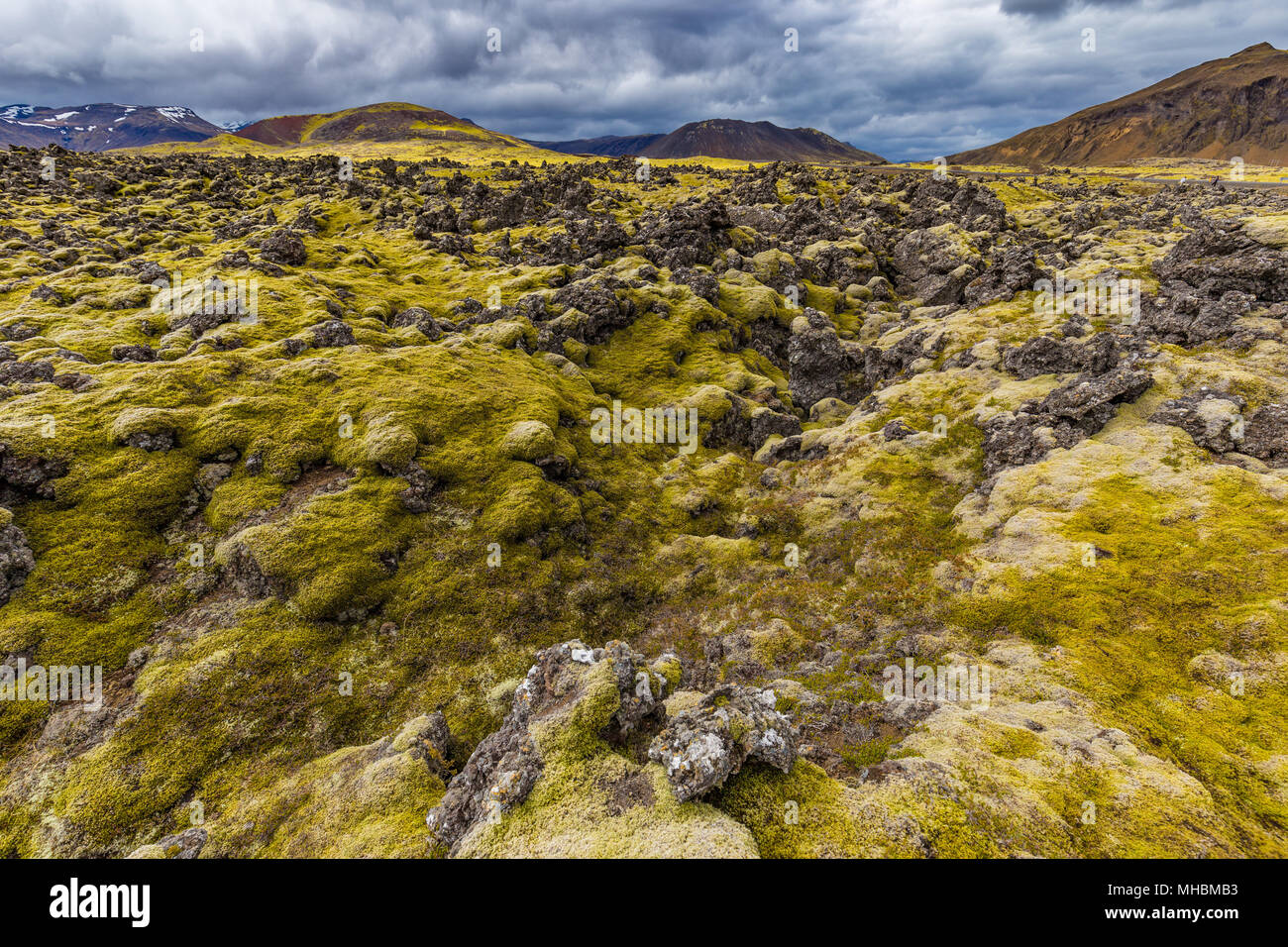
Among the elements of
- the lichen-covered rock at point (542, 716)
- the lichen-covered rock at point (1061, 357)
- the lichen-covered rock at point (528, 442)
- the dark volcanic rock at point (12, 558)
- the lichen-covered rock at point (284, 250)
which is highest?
the lichen-covered rock at point (284, 250)

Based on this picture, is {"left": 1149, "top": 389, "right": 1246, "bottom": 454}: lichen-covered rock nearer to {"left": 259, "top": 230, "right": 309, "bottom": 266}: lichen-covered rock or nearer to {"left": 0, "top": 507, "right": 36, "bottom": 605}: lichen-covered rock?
{"left": 0, "top": 507, "right": 36, "bottom": 605}: lichen-covered rock

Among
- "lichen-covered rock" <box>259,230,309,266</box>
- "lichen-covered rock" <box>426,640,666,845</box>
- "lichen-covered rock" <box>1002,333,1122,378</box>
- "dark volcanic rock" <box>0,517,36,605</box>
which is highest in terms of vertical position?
"lichen-covered rock" <box>259,230,309,266</box>

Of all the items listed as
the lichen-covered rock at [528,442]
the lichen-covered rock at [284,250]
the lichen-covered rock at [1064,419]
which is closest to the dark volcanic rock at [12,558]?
the lichen-covered rock at [528,442]

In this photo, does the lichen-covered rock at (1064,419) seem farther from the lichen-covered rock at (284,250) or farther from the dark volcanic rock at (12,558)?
the lichen-covered rock at (284,250)

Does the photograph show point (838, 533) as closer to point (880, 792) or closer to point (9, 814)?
point (880, 792)

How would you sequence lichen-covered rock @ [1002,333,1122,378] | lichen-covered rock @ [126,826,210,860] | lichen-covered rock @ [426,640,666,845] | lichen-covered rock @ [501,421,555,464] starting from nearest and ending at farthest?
lichen-covered rock @ [426,640,666,845] < lichen-covered rock @ [126,826,210,860] < lichen-covered rock @ [501,421,555,464] < lichen-covered rock @ [1002,333,1122,378]

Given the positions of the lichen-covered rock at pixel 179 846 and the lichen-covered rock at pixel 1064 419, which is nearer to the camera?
the lichen-covered rock at pixel 179 846

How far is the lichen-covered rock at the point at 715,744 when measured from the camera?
32.7 feet

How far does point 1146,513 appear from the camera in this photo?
20281 mm

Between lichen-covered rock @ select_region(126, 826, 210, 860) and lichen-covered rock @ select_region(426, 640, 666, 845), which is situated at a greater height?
lichen-covered rock @ select_region(426, 640, 666, 845)

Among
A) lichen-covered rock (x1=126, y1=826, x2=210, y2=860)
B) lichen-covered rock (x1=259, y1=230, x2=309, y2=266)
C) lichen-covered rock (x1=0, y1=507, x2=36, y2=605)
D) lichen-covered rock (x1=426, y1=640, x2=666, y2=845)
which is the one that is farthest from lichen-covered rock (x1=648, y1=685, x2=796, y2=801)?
lichen-covered rock (x1=259, y1=230, x2=309, y2=266)

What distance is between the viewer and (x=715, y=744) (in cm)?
1022

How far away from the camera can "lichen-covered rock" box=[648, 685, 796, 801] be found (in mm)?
9953
